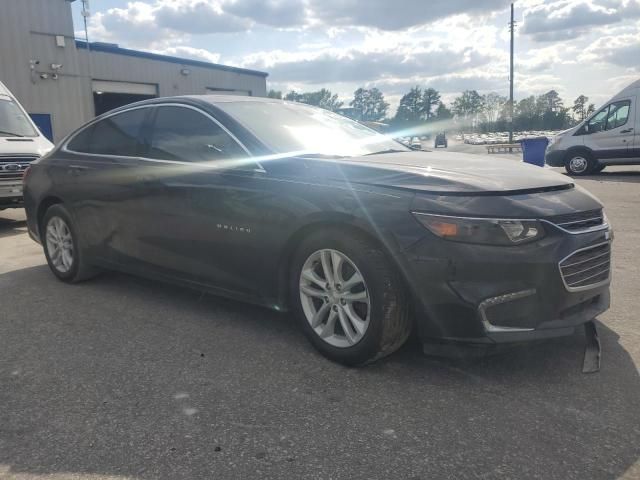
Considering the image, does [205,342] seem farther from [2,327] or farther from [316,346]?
[2,327]

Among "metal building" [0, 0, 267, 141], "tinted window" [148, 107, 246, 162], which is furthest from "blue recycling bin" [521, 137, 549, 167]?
"metal building" [0, 0, 267, 141]

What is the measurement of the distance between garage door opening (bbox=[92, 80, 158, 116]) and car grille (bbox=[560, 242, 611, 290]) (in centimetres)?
2134

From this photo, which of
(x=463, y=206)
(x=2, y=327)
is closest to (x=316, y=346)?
(x=463, y=206)

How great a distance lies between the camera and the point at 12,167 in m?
8.34

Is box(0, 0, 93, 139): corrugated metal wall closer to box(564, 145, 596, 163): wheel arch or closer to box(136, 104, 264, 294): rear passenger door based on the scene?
box(564, 145, 596, 163): wheel arch

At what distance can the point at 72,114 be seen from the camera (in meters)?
19.4

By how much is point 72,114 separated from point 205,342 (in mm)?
18462

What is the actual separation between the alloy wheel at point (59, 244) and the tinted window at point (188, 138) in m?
1.40

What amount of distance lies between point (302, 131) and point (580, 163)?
13.9m

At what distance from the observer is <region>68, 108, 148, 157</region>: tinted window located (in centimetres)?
434

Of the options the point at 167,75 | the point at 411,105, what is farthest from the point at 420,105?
the point at 167,75

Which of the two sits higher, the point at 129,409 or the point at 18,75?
the point at 18,75

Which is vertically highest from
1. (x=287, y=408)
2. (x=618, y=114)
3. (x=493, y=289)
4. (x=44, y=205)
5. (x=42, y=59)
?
(x=42, y=59)

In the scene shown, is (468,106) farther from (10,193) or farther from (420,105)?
(10,193)
